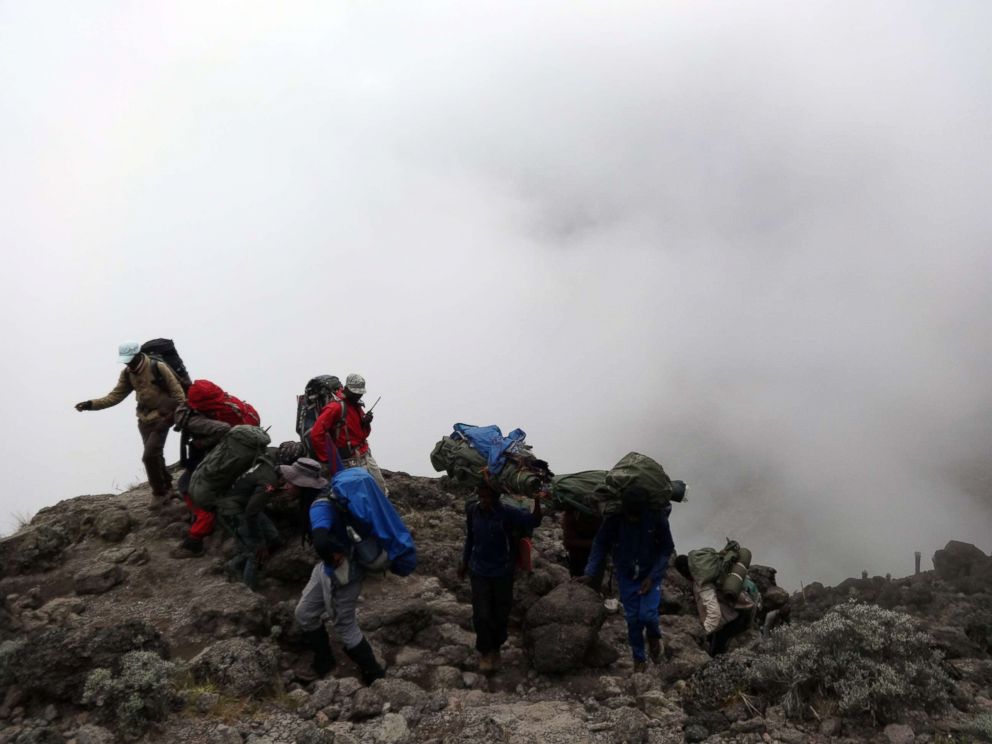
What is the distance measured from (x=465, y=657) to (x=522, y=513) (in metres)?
2.00

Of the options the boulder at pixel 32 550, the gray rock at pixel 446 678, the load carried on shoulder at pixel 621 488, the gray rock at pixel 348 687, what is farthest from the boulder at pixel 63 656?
the load carried on shoulder at pixel 621 488

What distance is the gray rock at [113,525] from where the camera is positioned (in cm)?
1119

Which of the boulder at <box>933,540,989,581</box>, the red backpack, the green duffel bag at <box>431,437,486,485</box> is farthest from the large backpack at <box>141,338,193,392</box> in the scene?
the boulder at <box>933,540,989,581</box>

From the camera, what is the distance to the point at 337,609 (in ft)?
24.5

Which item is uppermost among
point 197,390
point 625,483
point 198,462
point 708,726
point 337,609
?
point 197,390

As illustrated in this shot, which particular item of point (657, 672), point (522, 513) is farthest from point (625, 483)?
point (657, 672)

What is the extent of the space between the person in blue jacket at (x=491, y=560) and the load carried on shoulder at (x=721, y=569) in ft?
7.80

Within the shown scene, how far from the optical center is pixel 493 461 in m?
10.1

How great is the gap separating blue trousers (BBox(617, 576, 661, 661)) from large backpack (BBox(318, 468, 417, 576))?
2609mm

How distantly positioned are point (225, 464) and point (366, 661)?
3102mm

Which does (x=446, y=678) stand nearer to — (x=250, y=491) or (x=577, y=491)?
(x=577, y=491)

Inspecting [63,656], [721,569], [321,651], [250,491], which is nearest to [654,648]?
[721,569]

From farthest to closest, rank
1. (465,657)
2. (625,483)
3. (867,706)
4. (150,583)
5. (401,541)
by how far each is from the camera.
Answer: (150,583)
(465,657)
(625,483)
(401,541)
(867,706)

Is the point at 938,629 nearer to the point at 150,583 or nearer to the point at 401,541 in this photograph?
the point at 401,541
